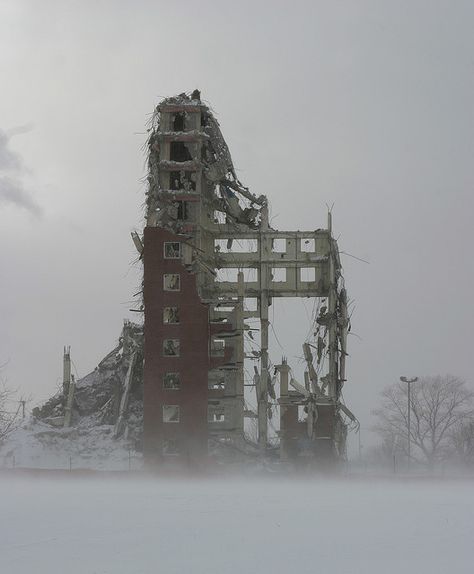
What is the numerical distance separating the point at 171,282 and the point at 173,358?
11.1 ft

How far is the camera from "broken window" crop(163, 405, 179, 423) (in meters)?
→ 41.2

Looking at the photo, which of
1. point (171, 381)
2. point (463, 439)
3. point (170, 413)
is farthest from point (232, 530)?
point (463, 439)

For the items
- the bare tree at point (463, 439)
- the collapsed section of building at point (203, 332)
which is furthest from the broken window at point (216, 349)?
the bare tree at point (463, 439)

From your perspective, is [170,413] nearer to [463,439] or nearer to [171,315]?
[171,315]

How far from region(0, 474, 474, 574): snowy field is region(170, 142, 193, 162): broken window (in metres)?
16.0

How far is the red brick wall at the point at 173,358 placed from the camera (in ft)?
132

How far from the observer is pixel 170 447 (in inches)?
1607

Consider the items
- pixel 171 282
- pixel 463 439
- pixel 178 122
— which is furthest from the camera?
pixel 463 439

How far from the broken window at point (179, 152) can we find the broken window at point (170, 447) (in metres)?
12.9

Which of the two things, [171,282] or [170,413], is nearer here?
[170,413]

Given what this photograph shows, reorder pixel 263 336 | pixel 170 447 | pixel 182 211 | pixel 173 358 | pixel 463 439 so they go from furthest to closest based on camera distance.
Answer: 1. pixel 463 439
2. pixel 263 336
3. pixel 182 211
4. pixel 173 358
5. pixel 170 447

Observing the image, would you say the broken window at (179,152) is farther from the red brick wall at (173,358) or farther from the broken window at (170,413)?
the broken window at (170,413)

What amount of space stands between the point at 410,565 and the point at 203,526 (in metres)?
6.34

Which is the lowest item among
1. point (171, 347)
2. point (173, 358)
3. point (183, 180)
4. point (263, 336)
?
point (173, 358)
